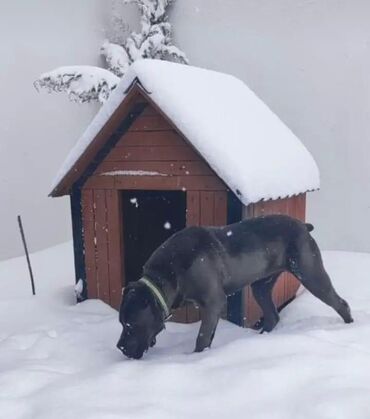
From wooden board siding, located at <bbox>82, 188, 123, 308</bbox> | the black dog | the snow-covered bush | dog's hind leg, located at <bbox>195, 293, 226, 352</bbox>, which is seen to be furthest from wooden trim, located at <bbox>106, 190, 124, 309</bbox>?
the snow-covered bush

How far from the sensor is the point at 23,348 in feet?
12.7

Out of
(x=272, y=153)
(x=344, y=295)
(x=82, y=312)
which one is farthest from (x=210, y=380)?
(x=344, y=295)

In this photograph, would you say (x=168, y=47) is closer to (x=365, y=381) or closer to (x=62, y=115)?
(x=62, y=115)

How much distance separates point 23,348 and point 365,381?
296 centimetres

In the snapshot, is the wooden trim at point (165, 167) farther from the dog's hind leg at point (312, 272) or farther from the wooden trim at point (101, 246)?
the dog's hind leg at point (312, 272)

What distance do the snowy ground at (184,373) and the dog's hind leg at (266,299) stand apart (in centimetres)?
14

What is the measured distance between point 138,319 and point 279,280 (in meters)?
2.43

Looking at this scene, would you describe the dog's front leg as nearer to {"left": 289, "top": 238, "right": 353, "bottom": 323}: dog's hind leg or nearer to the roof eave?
{"left": 289, "top": 238, "right": 353, "bottom": 323}: dog's hind leg

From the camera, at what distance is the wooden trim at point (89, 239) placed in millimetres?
5102

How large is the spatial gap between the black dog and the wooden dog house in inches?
15.2

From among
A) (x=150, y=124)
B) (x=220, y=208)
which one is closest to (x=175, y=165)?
(x=150, y=124)

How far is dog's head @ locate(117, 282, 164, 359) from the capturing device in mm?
3328

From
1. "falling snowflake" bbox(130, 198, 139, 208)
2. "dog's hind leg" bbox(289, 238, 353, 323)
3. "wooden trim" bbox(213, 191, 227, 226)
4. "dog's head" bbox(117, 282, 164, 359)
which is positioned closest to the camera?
"dog's head" bbox(117, 282, 164, 359)

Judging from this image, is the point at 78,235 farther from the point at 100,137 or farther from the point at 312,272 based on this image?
the point at 312,272
